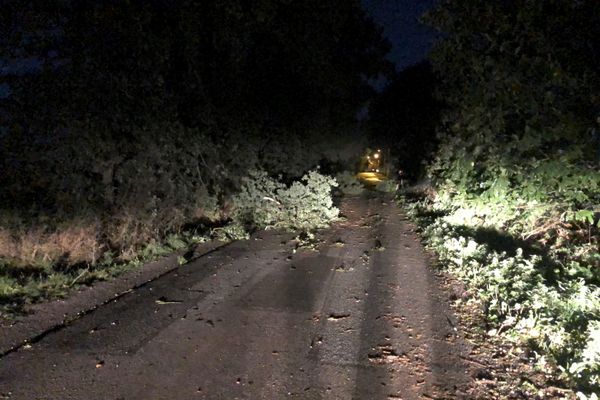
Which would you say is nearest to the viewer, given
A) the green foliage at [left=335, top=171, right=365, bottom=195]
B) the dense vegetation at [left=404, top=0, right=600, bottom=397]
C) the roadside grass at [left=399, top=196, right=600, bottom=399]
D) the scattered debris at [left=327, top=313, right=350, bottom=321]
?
the roadside grass at [left=399, top=196, right=600, bottom=399]

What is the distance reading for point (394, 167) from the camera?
120ft

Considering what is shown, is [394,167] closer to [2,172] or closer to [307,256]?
[307,256]

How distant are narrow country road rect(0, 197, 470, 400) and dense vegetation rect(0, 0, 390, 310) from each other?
1.74 m

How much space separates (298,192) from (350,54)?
15.7 m

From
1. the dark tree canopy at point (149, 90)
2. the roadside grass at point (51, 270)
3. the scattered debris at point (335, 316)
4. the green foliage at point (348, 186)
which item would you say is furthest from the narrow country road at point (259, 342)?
the green foliage at point (348, 186)

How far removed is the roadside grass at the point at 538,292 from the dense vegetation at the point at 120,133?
469 centimetres

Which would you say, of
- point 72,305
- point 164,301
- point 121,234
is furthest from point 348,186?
point 72,305

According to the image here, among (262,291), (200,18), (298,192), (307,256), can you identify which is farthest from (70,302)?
(200,18)

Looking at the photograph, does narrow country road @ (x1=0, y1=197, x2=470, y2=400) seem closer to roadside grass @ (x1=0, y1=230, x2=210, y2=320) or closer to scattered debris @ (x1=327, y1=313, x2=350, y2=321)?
scattered debris @ (x1=327, y1=313, x2=350, y2=321)

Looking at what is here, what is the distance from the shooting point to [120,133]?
9367mm

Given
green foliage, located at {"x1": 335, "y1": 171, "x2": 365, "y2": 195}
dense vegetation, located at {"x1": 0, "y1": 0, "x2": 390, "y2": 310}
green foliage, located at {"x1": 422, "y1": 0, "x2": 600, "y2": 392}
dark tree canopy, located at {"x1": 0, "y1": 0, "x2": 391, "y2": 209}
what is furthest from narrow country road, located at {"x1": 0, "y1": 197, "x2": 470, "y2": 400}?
green foliage, located at {"x1": 335, "y1": 171, "x2": 365, "y2": 195}

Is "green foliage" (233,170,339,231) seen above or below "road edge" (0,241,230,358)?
above

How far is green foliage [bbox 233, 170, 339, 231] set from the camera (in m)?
11.8

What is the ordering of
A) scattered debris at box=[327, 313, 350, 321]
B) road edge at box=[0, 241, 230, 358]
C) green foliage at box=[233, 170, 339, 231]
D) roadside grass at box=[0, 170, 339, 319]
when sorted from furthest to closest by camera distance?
green foliage at box=[233, 170, 339, 231], roadside grass at box=[0, 170, 339, 319], scattered debris at box=[327, 313, 350, 321], road edge at box=[0, 241, 230, 358]
